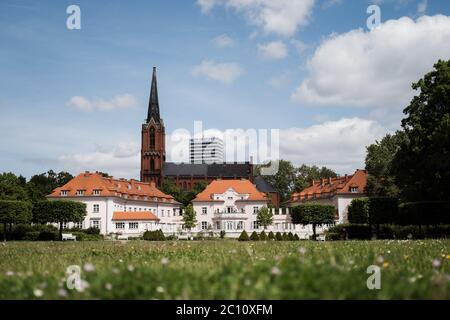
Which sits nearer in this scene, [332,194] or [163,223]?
[332,194]

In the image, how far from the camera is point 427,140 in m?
42.2

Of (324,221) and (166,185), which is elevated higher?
(166,185)

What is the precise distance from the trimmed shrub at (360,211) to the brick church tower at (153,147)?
98.0 m

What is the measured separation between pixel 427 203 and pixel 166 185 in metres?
91.3

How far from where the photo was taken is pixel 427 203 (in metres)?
45.1

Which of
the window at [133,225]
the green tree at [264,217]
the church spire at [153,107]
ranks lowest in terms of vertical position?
the window at [133,225]

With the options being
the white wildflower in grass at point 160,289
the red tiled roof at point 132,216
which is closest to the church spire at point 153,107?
the red tiled roof at point 132,216

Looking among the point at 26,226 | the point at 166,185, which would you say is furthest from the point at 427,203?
the point at 166,185

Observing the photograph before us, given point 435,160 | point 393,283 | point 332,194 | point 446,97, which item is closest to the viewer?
point 393,283

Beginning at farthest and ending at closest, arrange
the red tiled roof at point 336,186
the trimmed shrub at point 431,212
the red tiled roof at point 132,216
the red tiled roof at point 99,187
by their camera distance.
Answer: the red tiled roof at point 99,187 < the red tiled roof at point 336,186 < the red tiled roof at point 132,216 < the trimmed shrub at point 431,212

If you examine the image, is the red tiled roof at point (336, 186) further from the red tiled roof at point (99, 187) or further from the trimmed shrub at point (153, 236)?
the trimmed shrub at point (153, 236)

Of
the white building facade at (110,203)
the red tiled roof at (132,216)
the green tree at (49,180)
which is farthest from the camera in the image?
the green tree at (49,180)

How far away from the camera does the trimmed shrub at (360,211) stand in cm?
→ 5025

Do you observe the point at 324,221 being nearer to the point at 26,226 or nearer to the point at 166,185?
the point at 26,226
